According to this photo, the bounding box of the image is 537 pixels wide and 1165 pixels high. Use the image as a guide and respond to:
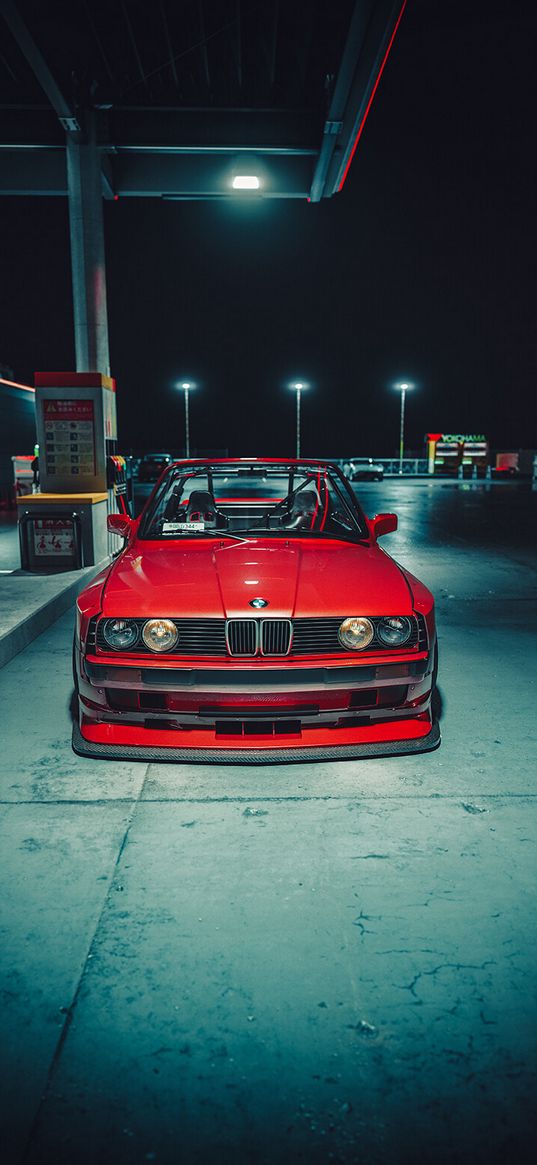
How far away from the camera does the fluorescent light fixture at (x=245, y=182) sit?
52.7 feet

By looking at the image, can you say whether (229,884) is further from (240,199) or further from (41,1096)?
(240,199)

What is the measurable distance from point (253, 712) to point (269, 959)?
1202 millimetres

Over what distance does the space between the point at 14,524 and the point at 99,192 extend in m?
6.81

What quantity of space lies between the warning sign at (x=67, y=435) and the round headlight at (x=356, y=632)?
28.5ft

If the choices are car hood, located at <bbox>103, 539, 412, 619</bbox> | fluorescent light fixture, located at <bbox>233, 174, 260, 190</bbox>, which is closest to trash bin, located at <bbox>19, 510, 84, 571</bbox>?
car hood, located at <bbox>103, 539, 412, 619</bbox>

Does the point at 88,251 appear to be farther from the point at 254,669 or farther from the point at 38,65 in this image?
the point at 254,669

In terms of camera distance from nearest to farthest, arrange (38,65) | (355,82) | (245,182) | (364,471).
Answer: (38,65)
(355,82)
(245,182)
(364,471)

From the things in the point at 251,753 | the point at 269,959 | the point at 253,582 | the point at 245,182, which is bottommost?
the point at 269,959

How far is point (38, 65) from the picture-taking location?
11.7 metres

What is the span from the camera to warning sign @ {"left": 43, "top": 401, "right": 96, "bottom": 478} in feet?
37.4

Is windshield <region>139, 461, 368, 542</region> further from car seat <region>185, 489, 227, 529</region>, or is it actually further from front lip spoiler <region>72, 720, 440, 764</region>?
front lip spoiler <region>72, 720, 440, 764</region>

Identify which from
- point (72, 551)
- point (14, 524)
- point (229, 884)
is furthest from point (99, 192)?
point (229, 884)

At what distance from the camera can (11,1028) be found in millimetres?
2104

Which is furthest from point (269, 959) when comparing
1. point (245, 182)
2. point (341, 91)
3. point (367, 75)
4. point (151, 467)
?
point (151, 467)
